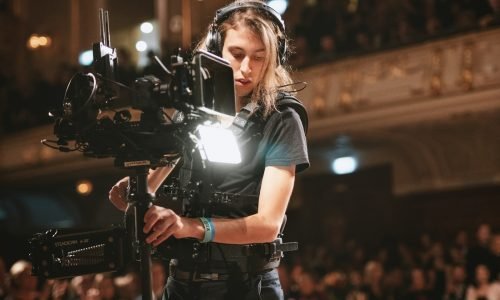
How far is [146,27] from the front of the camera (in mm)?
14484

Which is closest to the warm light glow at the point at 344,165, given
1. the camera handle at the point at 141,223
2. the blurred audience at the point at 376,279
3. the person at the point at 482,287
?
the blurred audience at the point at 376,279

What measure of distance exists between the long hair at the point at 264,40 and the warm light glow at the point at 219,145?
0.15 meters

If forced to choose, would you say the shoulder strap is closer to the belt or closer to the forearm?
the forearm

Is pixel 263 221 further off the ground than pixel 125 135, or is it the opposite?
pixel 125 135

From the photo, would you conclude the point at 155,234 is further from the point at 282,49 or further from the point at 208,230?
the point at 282,49

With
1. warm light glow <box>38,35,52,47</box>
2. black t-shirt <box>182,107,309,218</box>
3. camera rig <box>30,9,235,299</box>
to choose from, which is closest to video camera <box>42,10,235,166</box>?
camera rig <box>30,9,235,299</box>

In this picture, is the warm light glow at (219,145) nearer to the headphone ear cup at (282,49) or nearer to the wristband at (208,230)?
the wristband at (208,230)

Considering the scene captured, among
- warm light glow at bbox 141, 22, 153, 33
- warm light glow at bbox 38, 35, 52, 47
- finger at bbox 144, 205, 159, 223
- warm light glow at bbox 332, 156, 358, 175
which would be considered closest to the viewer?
finger at bbox 144, 205, 159, 223

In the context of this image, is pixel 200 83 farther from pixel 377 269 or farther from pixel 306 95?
pixel 306 95

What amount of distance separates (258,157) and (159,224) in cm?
48

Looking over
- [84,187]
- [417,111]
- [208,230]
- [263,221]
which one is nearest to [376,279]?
[417,111]

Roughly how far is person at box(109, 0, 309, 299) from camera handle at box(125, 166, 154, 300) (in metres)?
0.14

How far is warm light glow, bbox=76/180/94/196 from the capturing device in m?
14.3

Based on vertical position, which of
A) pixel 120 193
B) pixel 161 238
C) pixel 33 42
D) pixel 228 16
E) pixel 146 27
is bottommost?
pixel 161 238
